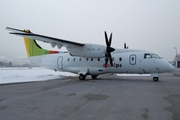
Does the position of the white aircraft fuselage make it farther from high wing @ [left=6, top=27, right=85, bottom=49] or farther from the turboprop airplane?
high wing @ [left=6, top=27, right=85, bottom=49]

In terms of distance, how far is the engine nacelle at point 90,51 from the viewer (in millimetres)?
15781

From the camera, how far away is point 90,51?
16.2 metres

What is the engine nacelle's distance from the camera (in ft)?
51.8

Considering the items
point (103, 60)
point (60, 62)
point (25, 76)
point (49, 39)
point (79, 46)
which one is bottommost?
point (25, 76)

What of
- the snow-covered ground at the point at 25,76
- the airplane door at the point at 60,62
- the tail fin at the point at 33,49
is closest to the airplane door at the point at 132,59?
the airplane door at the point at 60,62

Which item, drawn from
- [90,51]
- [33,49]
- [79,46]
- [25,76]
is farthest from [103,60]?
[25,76]

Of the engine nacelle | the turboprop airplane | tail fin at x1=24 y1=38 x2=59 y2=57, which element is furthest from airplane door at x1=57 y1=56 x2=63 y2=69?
the engine nacelle

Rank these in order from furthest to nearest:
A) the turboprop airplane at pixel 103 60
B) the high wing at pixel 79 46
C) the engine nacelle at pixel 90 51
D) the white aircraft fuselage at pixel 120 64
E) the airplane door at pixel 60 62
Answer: the airplane door at pixel 60 62 < the engine nacelle at pixel 90 51 < the high wing at pixel 79 46 < the turboprop airplane at pixel 103 60 < the white aircraft fuselage at pixel 120 64

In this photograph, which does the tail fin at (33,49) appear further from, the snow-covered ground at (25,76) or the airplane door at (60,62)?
the snow-covered ground at (25,76)

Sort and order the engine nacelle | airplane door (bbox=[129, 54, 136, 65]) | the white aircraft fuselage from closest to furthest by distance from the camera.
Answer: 1. the white aircraft fuselage
2. airplane door (bbox=[129, 54, 136, 65])
3. the engine nacelle

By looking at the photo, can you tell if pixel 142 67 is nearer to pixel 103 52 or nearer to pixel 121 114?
pixel 103 52

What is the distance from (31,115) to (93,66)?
1303 centimetres

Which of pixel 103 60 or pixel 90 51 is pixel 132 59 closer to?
pixel 103 60

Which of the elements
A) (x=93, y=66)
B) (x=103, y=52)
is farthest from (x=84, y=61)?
(x=103, y=52)
